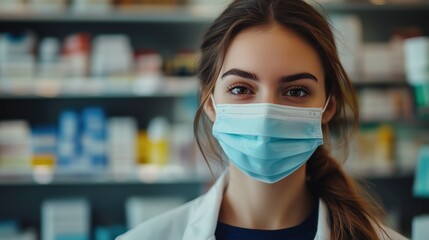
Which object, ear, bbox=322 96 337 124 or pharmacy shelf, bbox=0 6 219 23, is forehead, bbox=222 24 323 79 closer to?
ear, bbox=322 96 337 124

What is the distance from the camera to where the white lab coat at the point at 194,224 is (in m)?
1.26

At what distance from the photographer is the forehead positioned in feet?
3.92

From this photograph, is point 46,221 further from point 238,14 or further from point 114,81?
point 238,14

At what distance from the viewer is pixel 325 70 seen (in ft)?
4.30

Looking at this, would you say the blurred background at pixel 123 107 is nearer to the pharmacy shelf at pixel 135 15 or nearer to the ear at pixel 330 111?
the pharmacy shelf at pixel 135 15

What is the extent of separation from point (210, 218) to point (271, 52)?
41 cm

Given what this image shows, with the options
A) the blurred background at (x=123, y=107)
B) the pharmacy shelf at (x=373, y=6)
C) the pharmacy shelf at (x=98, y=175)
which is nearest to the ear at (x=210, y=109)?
the blurred background at (x=123, y=107)

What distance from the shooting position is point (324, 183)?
1.42 metres

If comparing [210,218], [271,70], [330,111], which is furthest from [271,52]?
[210,218]

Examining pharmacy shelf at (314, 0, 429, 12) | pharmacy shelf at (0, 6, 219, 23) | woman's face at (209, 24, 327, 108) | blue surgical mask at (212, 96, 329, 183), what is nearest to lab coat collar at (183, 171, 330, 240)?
blue surgical mask at (212, 96, 329, 183)

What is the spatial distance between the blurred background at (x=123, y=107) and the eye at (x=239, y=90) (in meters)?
1.78

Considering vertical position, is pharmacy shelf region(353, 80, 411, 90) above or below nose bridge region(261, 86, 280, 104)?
below

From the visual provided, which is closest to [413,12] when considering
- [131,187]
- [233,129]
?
[131,187]

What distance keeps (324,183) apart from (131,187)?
88.4 inches
